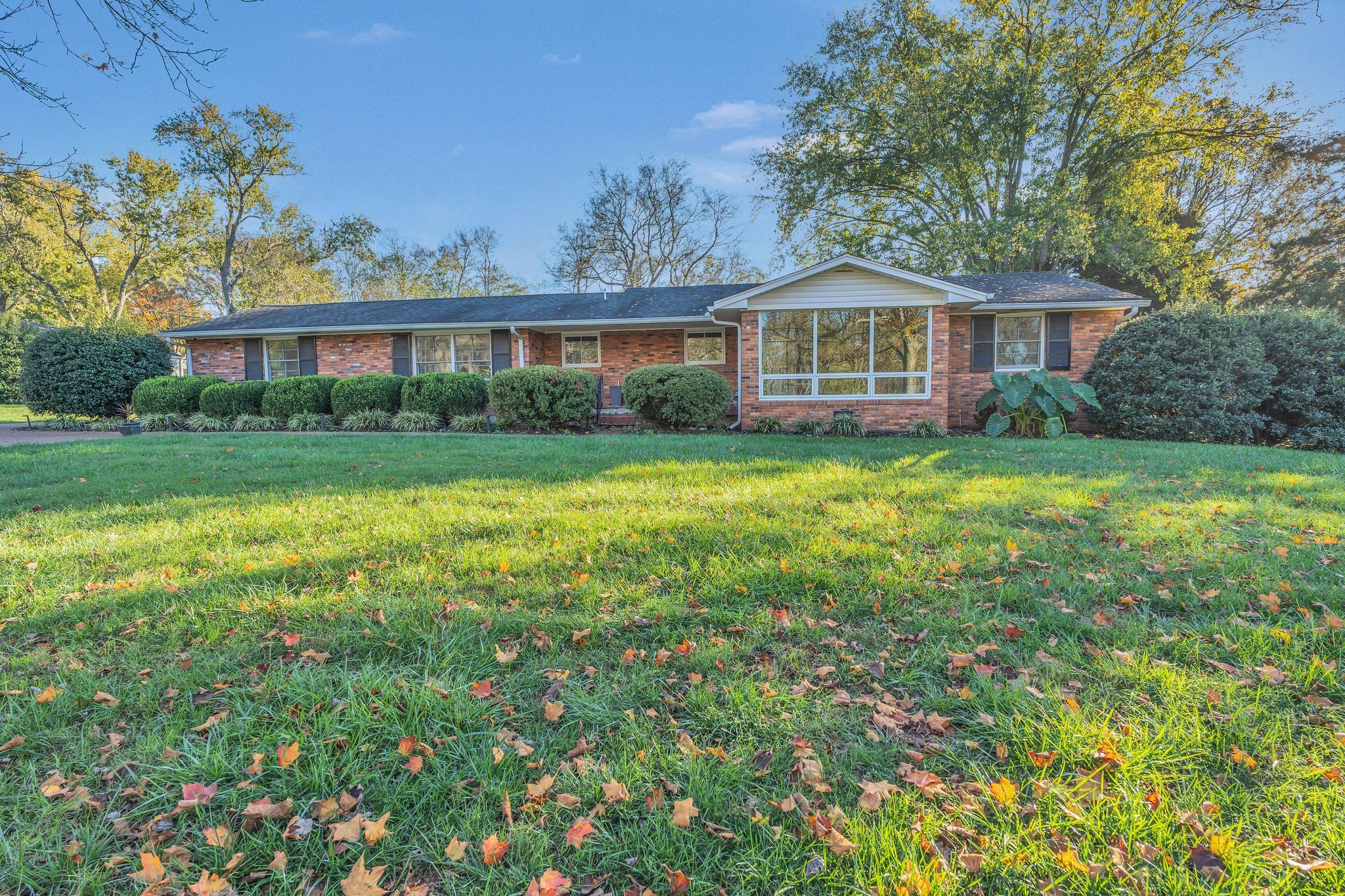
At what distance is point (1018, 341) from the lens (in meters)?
13.1

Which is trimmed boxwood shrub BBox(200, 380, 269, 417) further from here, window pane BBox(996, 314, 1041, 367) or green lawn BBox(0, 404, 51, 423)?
window pane BBox(996, 314, 1041, 367)

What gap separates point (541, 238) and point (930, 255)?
18768 mm

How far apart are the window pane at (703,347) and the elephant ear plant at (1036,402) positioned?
21.4 ft

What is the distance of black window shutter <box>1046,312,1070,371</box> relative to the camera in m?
12.8

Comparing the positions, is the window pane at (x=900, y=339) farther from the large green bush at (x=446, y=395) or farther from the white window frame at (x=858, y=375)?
the large green bush at (x=446, y=395)

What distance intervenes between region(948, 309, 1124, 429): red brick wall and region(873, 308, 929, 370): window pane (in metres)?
1.88

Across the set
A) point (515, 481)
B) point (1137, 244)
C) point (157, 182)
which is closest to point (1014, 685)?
point (515, 481)

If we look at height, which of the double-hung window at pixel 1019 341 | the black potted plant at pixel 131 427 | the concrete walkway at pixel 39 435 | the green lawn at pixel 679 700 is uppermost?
A: the double-hung window at pixel 1019 341

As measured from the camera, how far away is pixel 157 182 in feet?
74.0

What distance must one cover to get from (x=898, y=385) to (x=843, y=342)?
143cm

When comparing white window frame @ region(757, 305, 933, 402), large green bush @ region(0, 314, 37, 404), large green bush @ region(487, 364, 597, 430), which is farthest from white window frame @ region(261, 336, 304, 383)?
white window frame @ region(757, 305, 933, 402)

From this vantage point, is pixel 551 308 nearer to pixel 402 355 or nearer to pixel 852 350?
pixel 402 355

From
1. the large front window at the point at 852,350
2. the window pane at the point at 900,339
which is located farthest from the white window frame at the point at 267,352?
the window pane at the point at 900,339

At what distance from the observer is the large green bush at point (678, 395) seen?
35.6 ft
